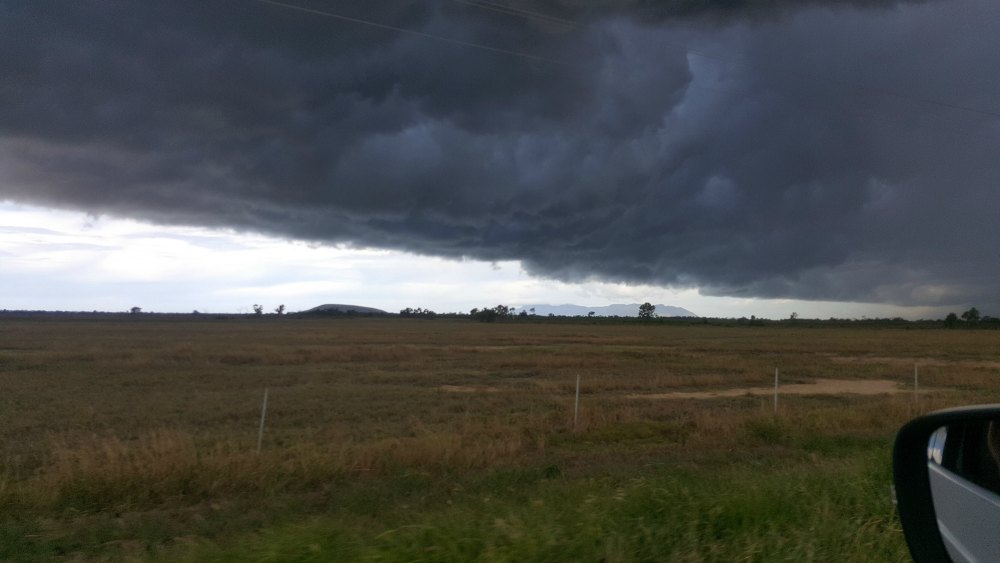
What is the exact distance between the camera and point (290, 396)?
2516 cm

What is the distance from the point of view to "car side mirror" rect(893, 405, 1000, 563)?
286 cm

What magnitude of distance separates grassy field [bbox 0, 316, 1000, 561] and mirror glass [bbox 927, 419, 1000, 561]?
211 cm

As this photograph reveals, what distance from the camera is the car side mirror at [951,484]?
2861 mm

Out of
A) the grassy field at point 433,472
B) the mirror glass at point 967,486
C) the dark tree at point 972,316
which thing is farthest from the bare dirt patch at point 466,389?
the dark tree at point 972,316

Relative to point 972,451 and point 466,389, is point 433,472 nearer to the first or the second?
point 972,451

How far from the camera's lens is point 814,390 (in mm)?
30266

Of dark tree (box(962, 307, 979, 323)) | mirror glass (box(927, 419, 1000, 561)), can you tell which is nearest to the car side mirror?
mirror glass (box(927, 419, 1000, 561))

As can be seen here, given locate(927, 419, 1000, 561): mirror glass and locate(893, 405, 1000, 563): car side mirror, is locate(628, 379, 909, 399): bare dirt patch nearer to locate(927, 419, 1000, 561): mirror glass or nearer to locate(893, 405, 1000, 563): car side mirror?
locate(893, 405, 1000, 563): car side mirror

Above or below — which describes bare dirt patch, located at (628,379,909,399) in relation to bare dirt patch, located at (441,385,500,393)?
above

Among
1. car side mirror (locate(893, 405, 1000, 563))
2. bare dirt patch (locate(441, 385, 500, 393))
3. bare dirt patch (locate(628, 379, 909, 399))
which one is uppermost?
car side mirror (locate(893, 405, 1000, 563))

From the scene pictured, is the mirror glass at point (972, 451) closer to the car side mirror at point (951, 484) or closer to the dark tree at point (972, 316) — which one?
the car side mirror at point (951, 484)

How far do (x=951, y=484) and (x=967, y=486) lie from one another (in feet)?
0.50

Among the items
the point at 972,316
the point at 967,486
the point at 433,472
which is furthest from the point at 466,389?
the point at 972,316

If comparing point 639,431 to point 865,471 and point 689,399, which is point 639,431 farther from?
point 689,399
